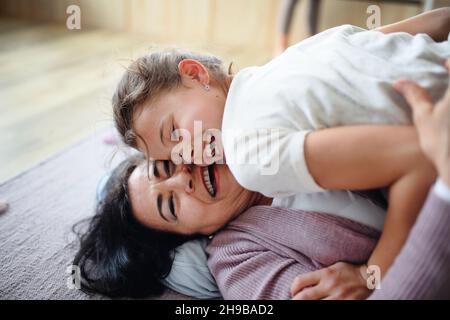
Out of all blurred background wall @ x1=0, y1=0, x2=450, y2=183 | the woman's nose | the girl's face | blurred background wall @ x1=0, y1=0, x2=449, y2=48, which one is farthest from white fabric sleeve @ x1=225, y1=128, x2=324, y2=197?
blurred background wall @ x1=0, y1=0, x2=449, y2=48

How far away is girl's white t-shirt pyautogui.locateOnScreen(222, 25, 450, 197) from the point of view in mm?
703

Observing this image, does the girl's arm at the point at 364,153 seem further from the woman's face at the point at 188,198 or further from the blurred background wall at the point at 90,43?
the blurred background wall at the point at 90,43

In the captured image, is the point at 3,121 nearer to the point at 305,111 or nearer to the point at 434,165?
the point at 305,111

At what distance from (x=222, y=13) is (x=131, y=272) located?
92.8 inches

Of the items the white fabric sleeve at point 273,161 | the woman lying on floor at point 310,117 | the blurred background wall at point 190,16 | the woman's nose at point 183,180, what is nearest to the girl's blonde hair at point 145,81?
the woman lying on floor at point 310,117

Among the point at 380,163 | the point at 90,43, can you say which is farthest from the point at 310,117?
the point at 90,43

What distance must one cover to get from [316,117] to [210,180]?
324 mm

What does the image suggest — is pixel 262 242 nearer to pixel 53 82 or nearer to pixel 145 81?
pixel 145 81

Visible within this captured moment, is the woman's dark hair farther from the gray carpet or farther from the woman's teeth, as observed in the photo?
the woman's teeth

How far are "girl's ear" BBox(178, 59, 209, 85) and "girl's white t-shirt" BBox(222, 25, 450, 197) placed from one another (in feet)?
0.48

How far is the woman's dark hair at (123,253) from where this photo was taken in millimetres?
1038
